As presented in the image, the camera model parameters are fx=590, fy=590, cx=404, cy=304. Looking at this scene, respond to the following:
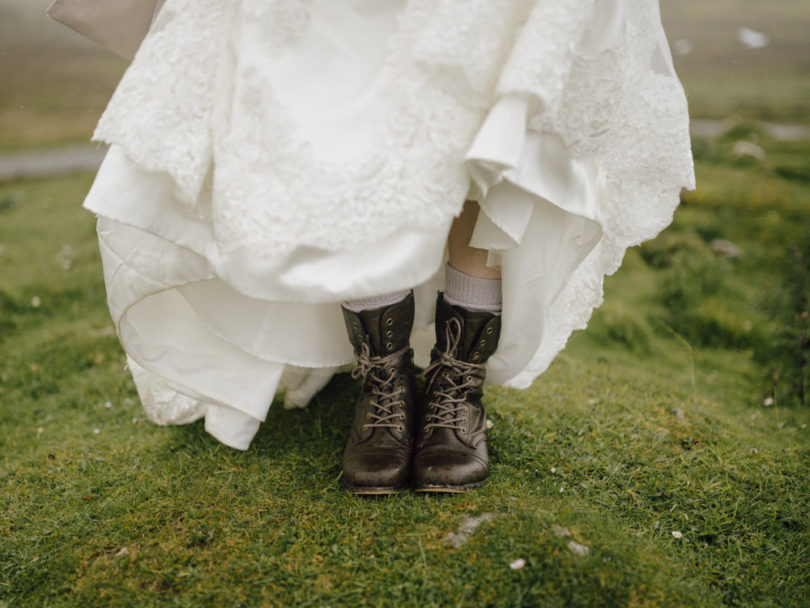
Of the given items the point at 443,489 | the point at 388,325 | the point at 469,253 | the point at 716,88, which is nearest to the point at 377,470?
the point at 443,489

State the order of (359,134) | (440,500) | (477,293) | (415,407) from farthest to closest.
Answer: (415,407) → (477,293) → (440,500) → (359,134)

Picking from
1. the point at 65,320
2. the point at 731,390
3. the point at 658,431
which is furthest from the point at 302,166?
the point at 65,320

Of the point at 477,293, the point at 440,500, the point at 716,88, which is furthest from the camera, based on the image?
the point at 716,88

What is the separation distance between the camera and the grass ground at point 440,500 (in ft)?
4.91

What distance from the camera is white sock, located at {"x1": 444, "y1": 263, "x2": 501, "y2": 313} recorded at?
1836 mm

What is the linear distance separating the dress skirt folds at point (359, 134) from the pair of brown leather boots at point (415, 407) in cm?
30

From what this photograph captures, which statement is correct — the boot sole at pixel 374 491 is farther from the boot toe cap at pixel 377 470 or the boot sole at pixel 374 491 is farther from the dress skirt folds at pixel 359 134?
the dress skirt folds at pixel 359 134

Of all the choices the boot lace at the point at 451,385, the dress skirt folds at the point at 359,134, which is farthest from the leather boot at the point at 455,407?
the dress skirt folds at the point at 359,134

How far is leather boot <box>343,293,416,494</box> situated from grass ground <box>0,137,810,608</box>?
80mm

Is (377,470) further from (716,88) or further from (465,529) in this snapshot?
(716,88)

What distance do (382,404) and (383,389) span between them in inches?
1.9

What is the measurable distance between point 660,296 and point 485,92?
316cm

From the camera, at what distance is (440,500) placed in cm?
174

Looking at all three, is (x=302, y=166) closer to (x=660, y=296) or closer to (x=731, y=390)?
(x=731, y=390)
